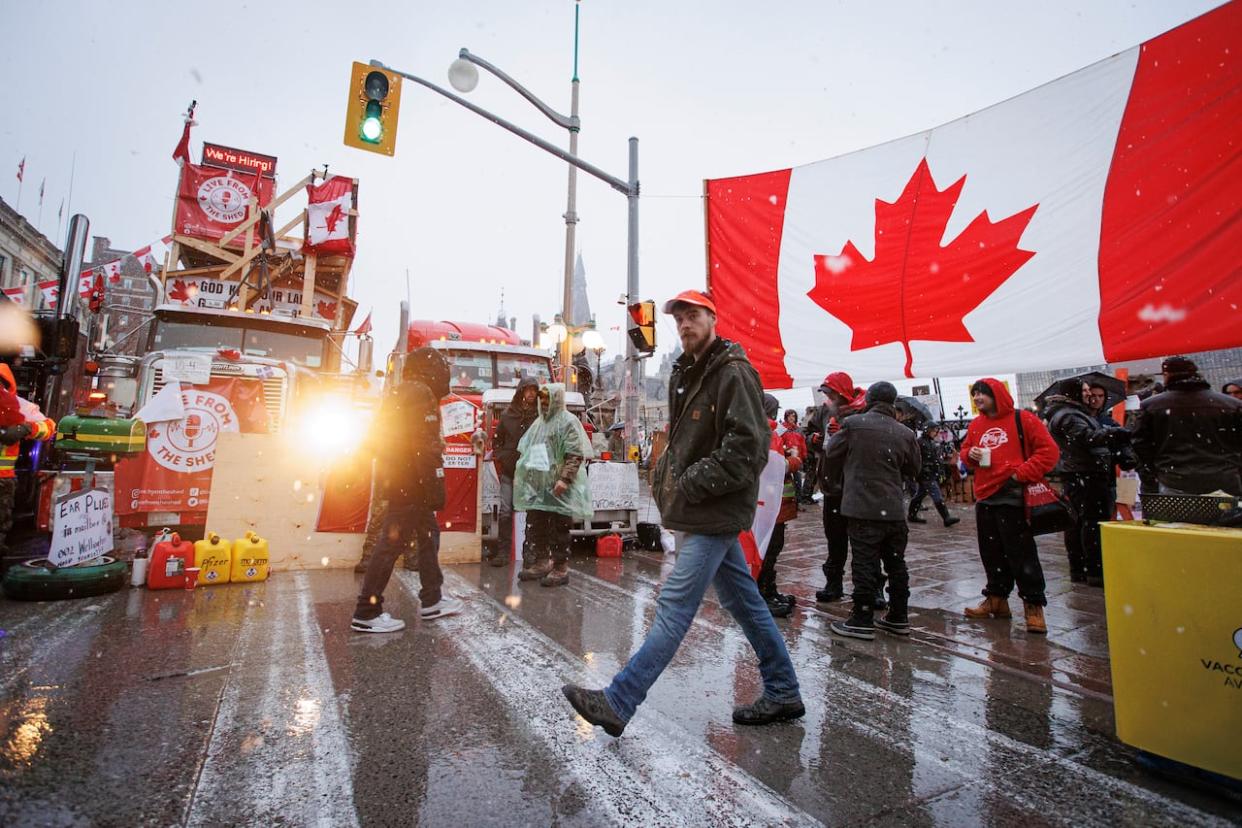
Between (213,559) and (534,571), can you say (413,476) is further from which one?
(213,559)

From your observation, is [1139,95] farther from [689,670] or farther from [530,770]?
[530,770]

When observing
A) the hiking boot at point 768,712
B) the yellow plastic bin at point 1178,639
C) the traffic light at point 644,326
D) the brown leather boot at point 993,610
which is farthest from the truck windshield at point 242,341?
the yellow plastic bin at point 1178,639

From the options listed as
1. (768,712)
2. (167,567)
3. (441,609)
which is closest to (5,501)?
(167,567)

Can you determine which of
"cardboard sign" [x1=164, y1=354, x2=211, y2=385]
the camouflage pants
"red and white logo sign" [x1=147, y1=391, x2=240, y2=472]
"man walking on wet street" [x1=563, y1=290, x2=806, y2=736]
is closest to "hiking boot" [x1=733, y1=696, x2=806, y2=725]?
"man walking on wet street" [x1=563, y1=290, x2=806, y2=736]

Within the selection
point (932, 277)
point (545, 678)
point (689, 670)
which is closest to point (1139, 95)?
point (932, 277)

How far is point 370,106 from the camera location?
28.4 feet

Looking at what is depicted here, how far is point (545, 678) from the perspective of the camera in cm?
340

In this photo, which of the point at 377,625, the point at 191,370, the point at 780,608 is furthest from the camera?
the point at 191,370

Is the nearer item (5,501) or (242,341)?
(5,501)

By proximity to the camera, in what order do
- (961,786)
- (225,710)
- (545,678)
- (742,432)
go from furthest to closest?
(545,678)
(225,710)
(742,432)
(961,786)

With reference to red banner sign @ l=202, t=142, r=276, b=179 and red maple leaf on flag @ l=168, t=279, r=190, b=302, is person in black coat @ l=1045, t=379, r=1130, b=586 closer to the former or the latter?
red maple leaf on flag @ l=168, t=279, r=190, b=302

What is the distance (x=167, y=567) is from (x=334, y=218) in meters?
12.7

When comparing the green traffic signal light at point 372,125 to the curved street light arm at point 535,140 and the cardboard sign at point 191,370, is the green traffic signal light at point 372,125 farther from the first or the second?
the cardboard sign at point 191,370

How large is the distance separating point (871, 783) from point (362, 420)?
7.09 meters
